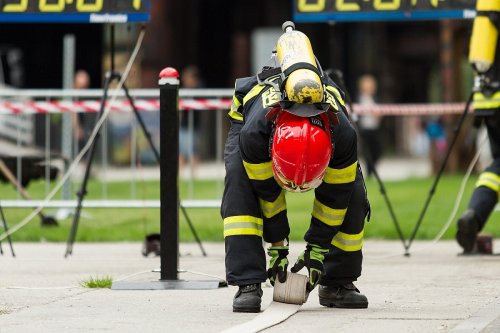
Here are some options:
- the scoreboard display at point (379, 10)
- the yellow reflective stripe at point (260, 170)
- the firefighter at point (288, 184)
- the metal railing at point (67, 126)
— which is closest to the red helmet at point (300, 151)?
the firefighter at point (288, 184)

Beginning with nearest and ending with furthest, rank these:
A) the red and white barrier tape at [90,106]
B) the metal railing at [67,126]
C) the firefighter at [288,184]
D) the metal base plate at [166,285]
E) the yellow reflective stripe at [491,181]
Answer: the firefighter at [288,184]
the metal base plate at [166,285]
the yellow reflective stripe at [491,181]
the metal railing at [67,126]
the red and white barrier tape at [90,106]

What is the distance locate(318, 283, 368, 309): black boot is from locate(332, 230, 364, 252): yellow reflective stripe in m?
0.20

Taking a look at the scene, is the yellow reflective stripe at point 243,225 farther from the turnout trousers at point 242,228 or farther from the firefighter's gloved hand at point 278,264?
the firefighter's gloved hand at point 278,264

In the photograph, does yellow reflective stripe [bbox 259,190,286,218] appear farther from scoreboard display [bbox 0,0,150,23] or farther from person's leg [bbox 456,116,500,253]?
scoreboard display [bbox 0,0,150,23]

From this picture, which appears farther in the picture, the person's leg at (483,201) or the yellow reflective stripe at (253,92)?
the person's leg at (483,201)

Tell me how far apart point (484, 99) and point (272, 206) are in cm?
382

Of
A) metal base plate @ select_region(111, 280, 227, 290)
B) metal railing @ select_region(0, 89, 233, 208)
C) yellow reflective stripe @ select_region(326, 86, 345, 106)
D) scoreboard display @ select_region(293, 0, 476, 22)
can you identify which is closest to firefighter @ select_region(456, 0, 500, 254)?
scoreboard display @ select_region(293, 0, 476, 22)

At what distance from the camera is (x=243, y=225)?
8.16 meters

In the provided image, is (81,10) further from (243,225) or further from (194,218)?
(194,218)

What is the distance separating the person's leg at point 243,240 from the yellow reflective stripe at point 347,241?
0.49 metres

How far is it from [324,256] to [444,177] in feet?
53.1

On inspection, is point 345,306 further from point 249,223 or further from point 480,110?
point 480,110

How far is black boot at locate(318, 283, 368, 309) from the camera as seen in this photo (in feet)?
27.7

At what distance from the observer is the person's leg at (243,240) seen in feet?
26.7
